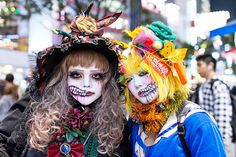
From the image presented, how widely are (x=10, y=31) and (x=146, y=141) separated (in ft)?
78.1

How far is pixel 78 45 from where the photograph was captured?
2412 mm

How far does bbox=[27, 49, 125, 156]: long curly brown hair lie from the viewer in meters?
2.39

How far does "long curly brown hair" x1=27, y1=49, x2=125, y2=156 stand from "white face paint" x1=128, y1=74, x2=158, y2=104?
0.18 meters

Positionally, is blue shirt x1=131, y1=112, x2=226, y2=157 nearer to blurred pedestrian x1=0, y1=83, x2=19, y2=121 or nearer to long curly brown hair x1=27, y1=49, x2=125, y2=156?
long curly brown hair x1=27, y1=49, x2=125, y2=156

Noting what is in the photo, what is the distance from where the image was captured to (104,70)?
2486 mm

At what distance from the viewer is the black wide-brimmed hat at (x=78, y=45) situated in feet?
7.92

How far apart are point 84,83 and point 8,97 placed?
4551 millimetres

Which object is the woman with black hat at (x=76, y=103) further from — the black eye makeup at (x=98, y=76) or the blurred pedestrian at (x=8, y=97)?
the blurred pedestrian at (x=8, y=97)

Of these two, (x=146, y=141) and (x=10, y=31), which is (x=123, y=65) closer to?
(x=146, y=141)

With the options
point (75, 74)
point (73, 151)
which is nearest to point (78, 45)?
point (75, 74)

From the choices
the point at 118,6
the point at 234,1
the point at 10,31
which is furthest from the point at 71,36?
the point at 10,31

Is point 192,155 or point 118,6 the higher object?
point 118,6

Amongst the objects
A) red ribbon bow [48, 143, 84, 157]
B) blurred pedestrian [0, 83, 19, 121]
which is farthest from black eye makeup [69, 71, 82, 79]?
blurred pedestrian [0, 83, 19, 121]

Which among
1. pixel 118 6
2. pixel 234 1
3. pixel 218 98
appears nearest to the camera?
pixel 218 98
